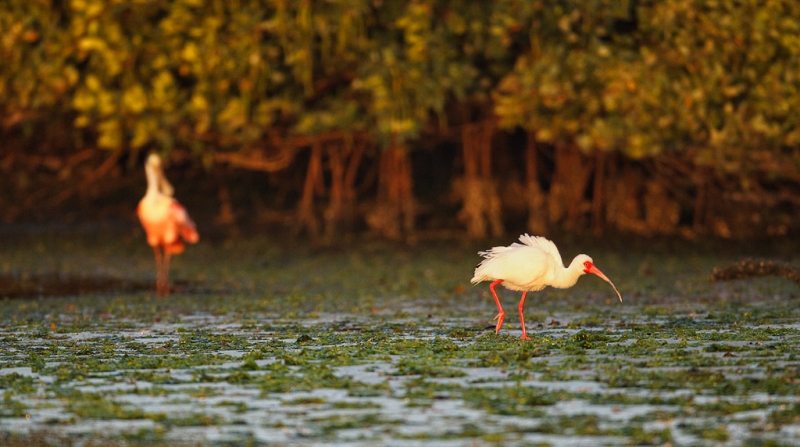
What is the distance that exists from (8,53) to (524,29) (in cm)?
736

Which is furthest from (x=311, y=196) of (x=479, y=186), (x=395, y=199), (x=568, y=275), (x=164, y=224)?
(x=568, y=275)

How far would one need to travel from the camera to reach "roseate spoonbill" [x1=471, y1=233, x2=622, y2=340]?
34.0 ft

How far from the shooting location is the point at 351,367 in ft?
27.6

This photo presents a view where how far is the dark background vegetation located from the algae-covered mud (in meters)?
3.26

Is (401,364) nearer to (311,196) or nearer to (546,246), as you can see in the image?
(546,246)

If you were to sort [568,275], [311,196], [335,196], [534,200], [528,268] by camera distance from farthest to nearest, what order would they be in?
[311,196], [335,196], [534,200], [568,275], [528,268]

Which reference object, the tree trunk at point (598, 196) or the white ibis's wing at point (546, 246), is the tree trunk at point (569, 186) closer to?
the tree trunk at point (598, 196)

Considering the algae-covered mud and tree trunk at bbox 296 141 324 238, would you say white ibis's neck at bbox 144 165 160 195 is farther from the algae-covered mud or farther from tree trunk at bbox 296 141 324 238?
tree trunk at bbox 296 141 324 238

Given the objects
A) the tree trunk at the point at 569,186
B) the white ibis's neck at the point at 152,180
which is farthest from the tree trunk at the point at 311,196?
the white ibis's neck at the point at 152,180

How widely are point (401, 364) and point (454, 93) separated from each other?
12.1 metres

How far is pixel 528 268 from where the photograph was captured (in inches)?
408

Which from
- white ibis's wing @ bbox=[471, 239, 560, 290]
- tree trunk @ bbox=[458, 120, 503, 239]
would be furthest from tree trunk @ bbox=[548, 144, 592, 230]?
white ibis's wing @ bbox=[471, 239, 560, 290]

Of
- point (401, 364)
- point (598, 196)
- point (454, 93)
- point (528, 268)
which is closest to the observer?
point (401, 364)

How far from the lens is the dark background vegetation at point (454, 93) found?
17781 mm
